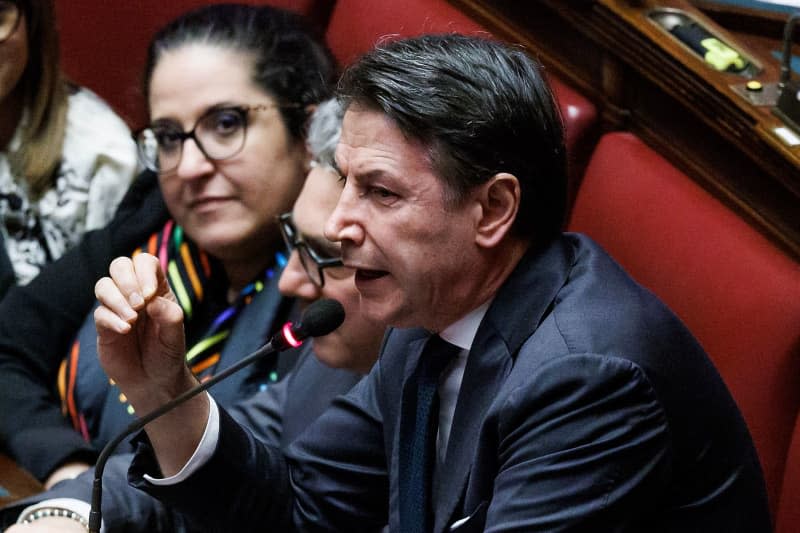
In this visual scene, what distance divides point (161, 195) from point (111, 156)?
0.21 metres

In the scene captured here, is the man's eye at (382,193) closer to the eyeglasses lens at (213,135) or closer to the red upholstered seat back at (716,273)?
the red upholstered seat back at (716,273)

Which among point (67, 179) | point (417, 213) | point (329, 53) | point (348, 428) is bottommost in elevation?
point (67, 179)

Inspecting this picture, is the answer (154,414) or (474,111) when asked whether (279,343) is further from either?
(474,111)

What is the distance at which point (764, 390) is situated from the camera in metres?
1.12

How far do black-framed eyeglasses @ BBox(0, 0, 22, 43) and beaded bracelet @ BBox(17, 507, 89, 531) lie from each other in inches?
32.5

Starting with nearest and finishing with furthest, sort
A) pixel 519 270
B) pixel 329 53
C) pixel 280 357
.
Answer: pixel 519 270, pixel 280 357, pixel 329 53

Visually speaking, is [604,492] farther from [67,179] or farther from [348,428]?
[67,179]

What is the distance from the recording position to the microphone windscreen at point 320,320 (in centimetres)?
93

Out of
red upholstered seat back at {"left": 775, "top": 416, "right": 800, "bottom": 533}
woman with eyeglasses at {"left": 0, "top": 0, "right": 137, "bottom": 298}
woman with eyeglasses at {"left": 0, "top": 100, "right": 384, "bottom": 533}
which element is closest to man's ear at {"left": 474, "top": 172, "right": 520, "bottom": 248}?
woman with eyeglasses at {"left": 0, "top": 100, "right": 384, "bottom": 533}

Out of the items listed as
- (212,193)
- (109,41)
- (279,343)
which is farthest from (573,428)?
(109,41)

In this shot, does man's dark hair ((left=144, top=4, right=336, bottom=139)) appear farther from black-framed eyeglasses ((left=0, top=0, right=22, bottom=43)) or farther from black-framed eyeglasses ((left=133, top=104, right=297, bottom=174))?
black-framed eyeglasses ((left=0, top=0, right=22, bottom=43))

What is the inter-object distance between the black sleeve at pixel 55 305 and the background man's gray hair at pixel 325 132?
1.18 ft

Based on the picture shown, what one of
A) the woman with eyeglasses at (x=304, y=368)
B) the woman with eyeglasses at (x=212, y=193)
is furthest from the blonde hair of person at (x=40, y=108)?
the woman with eyeglasses at (x=304, y=368)

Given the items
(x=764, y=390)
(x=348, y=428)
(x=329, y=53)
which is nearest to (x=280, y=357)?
(x=348, y=428)
